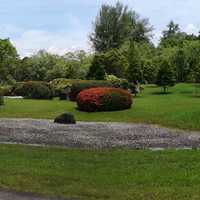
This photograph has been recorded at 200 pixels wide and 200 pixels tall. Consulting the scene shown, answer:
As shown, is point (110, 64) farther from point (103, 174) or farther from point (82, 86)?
point (103, 174)

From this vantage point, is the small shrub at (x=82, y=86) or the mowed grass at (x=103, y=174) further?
the small shrub at (x=82, y=86)

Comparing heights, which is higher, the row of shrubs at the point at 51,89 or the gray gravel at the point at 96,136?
the row of shrubs at the point at 51,89

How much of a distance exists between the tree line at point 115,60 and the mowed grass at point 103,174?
125ft

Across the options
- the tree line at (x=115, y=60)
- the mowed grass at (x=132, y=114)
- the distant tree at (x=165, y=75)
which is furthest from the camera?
the tree line at (x=115, y=60)

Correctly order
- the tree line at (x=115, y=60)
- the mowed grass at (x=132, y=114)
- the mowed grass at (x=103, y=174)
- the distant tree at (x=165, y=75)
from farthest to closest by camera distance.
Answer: the tree line at (x=115, y=60) → the distant tree at (x=165, y=75) → the mowed grass at (x=132, y=114) → the mowed grass at (x=103, y=174)

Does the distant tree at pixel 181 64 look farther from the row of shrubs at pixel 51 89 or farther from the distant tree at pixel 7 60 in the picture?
the distant tree at pixel 7 60

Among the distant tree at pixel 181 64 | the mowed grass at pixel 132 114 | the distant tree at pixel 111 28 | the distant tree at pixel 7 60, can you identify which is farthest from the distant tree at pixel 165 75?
the distant tree at pixel 111 28

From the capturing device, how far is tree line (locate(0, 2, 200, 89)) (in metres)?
58.2

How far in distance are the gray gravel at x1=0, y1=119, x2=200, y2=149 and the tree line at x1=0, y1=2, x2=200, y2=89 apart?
94.4 ft

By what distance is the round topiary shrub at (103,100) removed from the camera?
33062mm

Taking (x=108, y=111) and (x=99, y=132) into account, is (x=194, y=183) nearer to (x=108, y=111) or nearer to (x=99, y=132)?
(x=99, y=132)

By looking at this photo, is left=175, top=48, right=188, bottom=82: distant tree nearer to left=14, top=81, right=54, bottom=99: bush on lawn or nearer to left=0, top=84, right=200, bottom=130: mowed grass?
left=14, top=81, right=54, bottom=99: bush on lawn

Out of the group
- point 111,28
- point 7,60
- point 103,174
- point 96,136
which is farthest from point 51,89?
point 111,28

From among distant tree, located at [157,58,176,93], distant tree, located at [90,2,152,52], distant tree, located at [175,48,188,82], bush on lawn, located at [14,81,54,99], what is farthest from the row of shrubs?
distant tree, located at [90,2,152,52]
